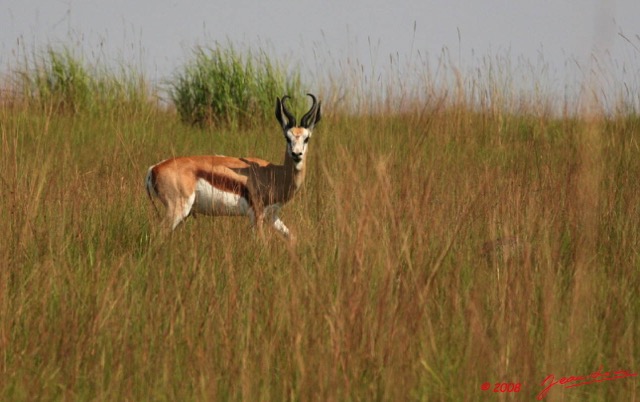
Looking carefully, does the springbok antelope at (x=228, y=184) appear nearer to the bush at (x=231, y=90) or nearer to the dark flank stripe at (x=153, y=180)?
the dark flank stripe at (x=153, y=180)

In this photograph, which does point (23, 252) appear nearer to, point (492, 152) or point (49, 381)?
point (49, 381)

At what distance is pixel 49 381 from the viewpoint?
8.49ft

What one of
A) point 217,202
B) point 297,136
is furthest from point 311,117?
point 217,202

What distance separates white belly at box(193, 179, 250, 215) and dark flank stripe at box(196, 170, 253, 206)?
25mm

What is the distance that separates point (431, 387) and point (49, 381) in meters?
1.17

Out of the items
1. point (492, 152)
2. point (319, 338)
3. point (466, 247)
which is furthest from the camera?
point (492, 152)

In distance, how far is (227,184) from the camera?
5.79 meters

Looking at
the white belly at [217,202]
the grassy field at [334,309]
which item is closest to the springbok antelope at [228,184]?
the white belly at [217,202]

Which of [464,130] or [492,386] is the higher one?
[464,130]

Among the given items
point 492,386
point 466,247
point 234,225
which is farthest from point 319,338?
point 234,225

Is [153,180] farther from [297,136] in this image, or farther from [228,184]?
[297,136]

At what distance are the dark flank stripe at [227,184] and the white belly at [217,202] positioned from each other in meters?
0.02

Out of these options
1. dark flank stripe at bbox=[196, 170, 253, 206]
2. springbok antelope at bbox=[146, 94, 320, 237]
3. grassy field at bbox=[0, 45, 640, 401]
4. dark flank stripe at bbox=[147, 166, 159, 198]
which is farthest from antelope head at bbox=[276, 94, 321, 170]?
grassy field at bbox=[0, 45, 640, 401]

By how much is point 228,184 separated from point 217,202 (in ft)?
0.65
